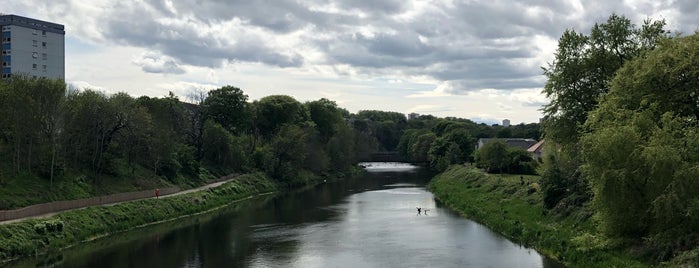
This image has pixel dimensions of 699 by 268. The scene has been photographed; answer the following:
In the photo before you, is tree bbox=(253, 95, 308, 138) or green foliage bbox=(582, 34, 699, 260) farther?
tree bbox=(253, 95, 308, 138)

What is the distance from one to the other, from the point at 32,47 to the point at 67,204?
57.5 m

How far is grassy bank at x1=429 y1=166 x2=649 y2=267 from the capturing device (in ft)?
93.7

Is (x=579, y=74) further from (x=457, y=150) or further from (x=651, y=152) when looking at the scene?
(x=457, y=150)

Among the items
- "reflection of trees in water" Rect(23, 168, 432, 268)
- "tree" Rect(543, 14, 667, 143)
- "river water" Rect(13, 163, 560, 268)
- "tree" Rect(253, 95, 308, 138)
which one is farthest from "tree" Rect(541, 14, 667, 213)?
"tree" Rect(253, 95, 308, 138)

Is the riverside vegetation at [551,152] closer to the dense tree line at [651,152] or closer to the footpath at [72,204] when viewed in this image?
the dense tree line at [651,152]

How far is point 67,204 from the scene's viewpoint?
4312 centimetres

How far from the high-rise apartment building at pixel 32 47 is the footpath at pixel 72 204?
40972 millimetres

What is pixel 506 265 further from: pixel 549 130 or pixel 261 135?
pixel 261 135

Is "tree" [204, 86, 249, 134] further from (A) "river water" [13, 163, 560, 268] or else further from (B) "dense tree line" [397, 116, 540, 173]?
(B) "dense tree line" [397, 116, 540, 173]

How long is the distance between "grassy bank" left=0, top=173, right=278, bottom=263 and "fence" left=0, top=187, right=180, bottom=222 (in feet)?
2.89

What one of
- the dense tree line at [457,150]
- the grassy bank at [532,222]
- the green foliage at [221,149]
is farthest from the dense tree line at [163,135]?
the grassy bank at [532,222]

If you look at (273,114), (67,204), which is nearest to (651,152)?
(67,204)

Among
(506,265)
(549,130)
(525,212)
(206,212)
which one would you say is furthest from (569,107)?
(206,212)

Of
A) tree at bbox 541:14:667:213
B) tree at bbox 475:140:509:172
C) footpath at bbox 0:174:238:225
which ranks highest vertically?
tree at bbox 541:14:667:213
